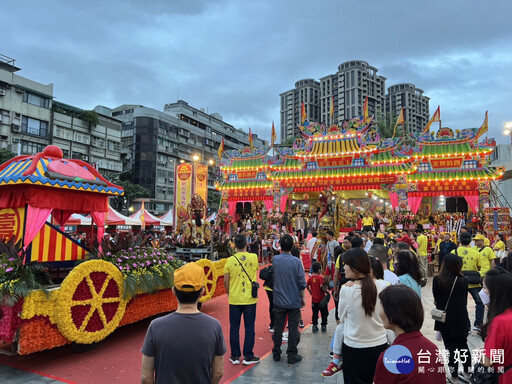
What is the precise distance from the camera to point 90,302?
4520 millimetres

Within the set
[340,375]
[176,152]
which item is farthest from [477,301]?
[176,152]

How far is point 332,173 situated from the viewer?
2138cm

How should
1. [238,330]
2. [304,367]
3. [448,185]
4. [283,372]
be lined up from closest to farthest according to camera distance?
[283,372]
[304,367]
[238,330]
[448,185]

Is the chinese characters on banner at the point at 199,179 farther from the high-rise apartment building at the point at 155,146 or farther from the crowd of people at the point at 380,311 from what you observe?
the high-rise apartment building at the point at 155,146

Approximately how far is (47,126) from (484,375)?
36.4 m

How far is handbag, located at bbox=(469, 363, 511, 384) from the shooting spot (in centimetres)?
216

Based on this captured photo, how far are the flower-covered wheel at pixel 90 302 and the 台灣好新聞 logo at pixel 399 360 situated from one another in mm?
3886

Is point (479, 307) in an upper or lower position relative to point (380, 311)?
lower

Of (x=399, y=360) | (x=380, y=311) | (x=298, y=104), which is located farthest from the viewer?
(x=298, y=104)

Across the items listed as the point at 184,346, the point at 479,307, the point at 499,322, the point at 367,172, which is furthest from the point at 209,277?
the point at 367,172

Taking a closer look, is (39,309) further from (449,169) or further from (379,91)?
(379,91)

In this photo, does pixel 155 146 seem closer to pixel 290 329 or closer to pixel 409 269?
pixel 290 329

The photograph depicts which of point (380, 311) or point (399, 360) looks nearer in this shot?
point (399, 360)

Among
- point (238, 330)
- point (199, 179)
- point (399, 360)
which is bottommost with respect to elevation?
point (238, 330)
